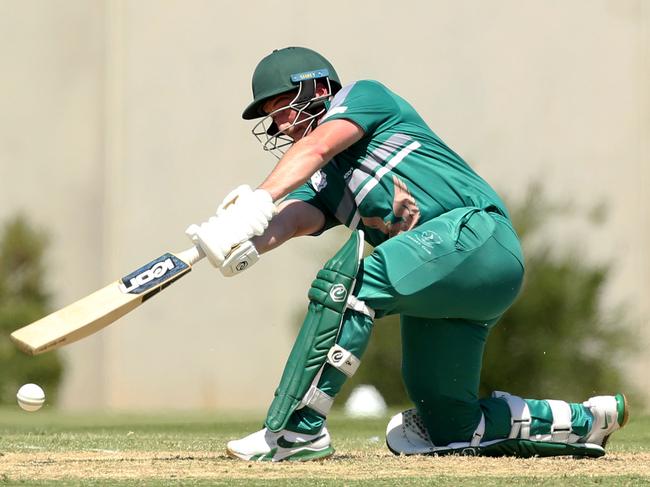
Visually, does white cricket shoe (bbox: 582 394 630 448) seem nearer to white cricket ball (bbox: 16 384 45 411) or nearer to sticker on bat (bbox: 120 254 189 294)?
sticker on bat (bbox: 120 254 189 294)

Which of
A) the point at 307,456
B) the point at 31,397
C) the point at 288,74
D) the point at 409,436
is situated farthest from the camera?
the point at 31,397

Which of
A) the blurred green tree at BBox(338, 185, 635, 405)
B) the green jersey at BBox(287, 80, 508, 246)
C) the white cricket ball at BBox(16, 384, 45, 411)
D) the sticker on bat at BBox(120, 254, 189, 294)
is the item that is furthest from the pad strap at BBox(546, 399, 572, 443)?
the blurred green tree at BBox(338, 185, 635, 405)

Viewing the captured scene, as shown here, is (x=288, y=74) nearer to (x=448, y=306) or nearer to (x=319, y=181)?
(x=319, y=181)

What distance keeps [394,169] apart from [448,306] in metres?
0.48

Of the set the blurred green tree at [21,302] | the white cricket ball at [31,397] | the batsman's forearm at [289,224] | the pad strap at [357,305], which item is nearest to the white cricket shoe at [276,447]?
the pad strap at [357,305]

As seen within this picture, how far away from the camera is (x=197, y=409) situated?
10969mm

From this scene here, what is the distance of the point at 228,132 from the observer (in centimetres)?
1137

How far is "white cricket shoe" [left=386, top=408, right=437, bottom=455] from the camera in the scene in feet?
15.0

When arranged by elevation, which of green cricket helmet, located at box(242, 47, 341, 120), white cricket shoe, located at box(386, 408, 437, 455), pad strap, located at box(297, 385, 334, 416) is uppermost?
green cricket helmet, located at box(242, 47, 341, 120)

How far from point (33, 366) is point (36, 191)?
1737 millimetres

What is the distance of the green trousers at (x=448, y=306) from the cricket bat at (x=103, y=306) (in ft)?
1.93

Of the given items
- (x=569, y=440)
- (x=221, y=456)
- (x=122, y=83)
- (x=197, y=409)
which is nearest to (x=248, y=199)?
(x=221, y=456)

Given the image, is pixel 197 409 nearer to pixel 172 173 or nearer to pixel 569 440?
pixel 172 173

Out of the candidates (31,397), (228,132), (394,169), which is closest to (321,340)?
(394,169)
